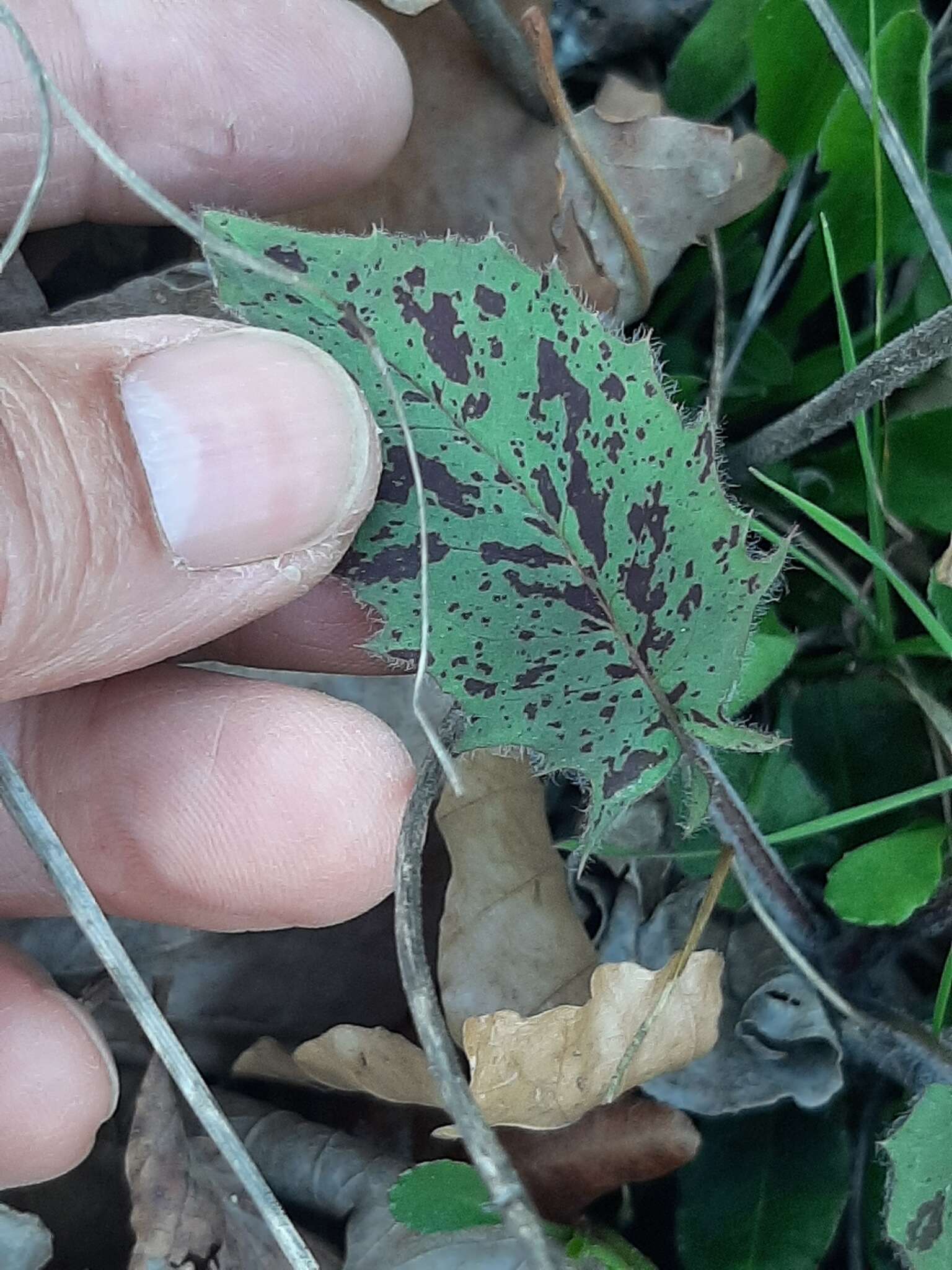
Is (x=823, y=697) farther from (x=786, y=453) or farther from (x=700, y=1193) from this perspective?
(x=700, y=1193)

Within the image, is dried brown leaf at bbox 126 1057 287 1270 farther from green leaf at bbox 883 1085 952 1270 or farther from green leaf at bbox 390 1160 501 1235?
green leaf at bbox 883 1085 952 1270

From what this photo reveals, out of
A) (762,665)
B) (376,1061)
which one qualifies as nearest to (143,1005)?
(376,1061)

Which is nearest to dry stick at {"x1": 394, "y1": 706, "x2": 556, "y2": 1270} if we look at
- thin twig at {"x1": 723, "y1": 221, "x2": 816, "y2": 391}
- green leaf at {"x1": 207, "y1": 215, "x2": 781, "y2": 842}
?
green leaf at {"x1": 207, "y1": 215, "x2": 781, "y2": 842}

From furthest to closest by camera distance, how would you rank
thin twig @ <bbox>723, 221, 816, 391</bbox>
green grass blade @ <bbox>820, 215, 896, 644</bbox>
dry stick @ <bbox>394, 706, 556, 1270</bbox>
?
thin twig @ <bbox>723, 221, 816, 391</bbox>, green grass blade @ <bbox>820, 215, 896, 644</bbox>, dry stick @ <bbox>394, 706, 556, 1270</bbox>

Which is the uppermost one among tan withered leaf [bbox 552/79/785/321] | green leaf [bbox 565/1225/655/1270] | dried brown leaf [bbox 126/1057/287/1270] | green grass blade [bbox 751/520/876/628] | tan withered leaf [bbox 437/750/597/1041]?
tan withered leaf [bbox 552/79/785/321]

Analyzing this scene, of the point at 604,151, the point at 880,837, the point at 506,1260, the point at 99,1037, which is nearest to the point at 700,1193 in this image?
the point at 506,1260

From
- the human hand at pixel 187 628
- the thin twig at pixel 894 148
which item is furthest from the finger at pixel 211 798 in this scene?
the thin twig at pixel 894 148

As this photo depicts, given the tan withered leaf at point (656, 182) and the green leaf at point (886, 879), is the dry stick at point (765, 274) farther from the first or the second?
the green leaf at point (886, 879)
